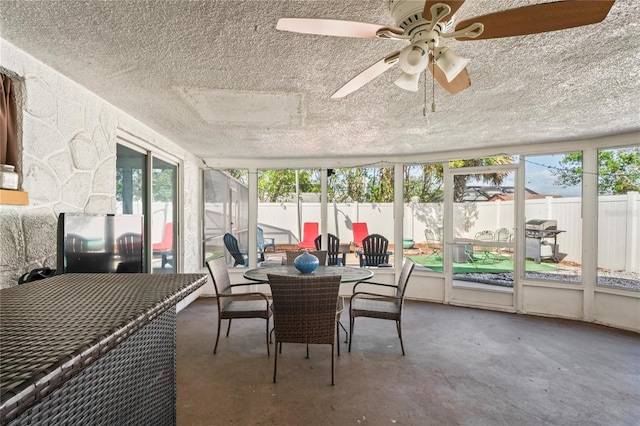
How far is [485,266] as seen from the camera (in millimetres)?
4520

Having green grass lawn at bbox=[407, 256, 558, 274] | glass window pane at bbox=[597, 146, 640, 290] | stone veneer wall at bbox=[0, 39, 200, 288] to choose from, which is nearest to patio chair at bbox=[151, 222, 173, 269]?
stone veneer wall at bbox=[0, 39, 200, 288]

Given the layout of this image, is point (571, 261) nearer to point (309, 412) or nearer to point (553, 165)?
point (553, 165)

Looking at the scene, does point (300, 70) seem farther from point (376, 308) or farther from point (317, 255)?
point (317, 255)

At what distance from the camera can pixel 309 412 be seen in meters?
2.07

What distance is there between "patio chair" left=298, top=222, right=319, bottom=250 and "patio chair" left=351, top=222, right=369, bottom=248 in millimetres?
663

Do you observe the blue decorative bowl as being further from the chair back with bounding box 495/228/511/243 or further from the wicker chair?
the chair back with bounding box 495/228/511/243

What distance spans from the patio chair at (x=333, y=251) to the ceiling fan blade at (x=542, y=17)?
4.15m

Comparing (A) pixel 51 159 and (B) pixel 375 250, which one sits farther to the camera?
(B) pixel 375 250

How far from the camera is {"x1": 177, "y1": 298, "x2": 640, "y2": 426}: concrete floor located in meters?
2.04

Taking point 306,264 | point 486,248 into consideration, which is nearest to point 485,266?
point 486,248

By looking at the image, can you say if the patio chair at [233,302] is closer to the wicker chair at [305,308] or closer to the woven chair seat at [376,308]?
the wicker chair at [305,308]

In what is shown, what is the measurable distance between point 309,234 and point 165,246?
233cm

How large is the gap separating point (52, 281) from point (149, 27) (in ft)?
4.48

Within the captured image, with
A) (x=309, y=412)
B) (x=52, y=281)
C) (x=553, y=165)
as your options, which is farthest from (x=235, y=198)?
(x=553, y=165)
